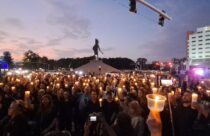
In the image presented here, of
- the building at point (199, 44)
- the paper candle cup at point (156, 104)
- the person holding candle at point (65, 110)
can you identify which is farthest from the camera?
the building at point (199, 44)

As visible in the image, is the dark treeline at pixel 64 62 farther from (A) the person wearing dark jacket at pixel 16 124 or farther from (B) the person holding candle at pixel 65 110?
(A) the person wearing dark jacket at pixel 16 124

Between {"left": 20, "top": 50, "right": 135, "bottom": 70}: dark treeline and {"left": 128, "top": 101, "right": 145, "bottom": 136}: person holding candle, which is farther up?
{"left": 20, "top": 50, "right": 135, "bottom": 70}: dark treeline

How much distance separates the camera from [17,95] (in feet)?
42.4

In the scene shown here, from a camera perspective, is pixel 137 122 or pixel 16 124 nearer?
pixel 137 122

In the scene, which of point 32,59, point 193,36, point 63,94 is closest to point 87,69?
point 63,94

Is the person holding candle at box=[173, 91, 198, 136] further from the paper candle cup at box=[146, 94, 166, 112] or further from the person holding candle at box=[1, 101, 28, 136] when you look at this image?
the paper candle cup at box=[146, 94, 166, 112]

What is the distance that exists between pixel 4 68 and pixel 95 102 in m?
32.3

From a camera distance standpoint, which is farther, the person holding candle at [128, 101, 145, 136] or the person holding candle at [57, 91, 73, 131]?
the person holding candle at [57, 91, 73, 131]

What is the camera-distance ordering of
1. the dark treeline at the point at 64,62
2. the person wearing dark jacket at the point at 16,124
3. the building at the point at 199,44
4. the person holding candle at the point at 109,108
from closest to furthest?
the person wearing dark jacket at the point at 16,124
the person holding candle at the point at 109,108
the dark treeline at the point at 64,62
the building at the point at 199,44

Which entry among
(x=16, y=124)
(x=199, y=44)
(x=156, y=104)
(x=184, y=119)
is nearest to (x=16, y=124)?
(x=16, y=124)

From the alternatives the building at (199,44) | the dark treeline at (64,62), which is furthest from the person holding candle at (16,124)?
the building at (199,44)

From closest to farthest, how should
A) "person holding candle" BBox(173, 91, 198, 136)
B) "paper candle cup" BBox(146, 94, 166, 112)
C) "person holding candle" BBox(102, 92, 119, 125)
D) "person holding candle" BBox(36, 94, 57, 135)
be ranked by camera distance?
"paper candle cup" BBox(146, 94, 166, 112) < "person holding candle" BBox(173, 91, 198, 136) < "person holding candle" BBox(36, 94, 57, 135) < "person holding candle" BBox(102, 92, 119, 125)

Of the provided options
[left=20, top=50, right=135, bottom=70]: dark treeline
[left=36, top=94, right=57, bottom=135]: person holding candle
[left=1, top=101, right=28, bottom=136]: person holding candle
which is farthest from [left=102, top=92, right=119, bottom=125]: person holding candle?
[left=20, top=50, right=135, bottom=70]: dark treeline

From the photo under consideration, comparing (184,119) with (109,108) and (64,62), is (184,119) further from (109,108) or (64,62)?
(64,62)
